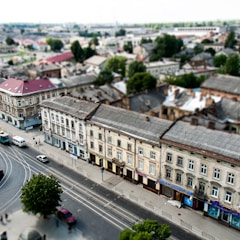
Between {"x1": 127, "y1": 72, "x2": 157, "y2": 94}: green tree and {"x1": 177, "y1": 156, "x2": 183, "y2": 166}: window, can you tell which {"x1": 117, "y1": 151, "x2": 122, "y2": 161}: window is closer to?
{"x1": 177, "y1": 156, "x2": 183, "y2": 166}: window

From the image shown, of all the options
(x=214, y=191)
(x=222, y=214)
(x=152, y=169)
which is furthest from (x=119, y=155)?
(x=222, y=214)

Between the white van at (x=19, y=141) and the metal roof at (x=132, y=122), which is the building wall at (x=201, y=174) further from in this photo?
the white van at (x=19, y=141)

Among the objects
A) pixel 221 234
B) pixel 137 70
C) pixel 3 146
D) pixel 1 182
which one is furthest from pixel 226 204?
pixel 137 70

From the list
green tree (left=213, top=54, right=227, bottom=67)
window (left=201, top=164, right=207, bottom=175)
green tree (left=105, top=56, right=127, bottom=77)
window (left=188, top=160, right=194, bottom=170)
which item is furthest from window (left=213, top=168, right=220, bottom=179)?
green tree (left=213, top=54, right=227, bottom=67)

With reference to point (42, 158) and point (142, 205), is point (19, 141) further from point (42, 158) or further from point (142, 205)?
point (142, 205)

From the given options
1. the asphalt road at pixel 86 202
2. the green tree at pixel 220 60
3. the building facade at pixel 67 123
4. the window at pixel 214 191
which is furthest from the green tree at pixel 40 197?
the green tree at pixel 220 60

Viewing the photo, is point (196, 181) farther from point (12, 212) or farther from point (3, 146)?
point (3, 146)
